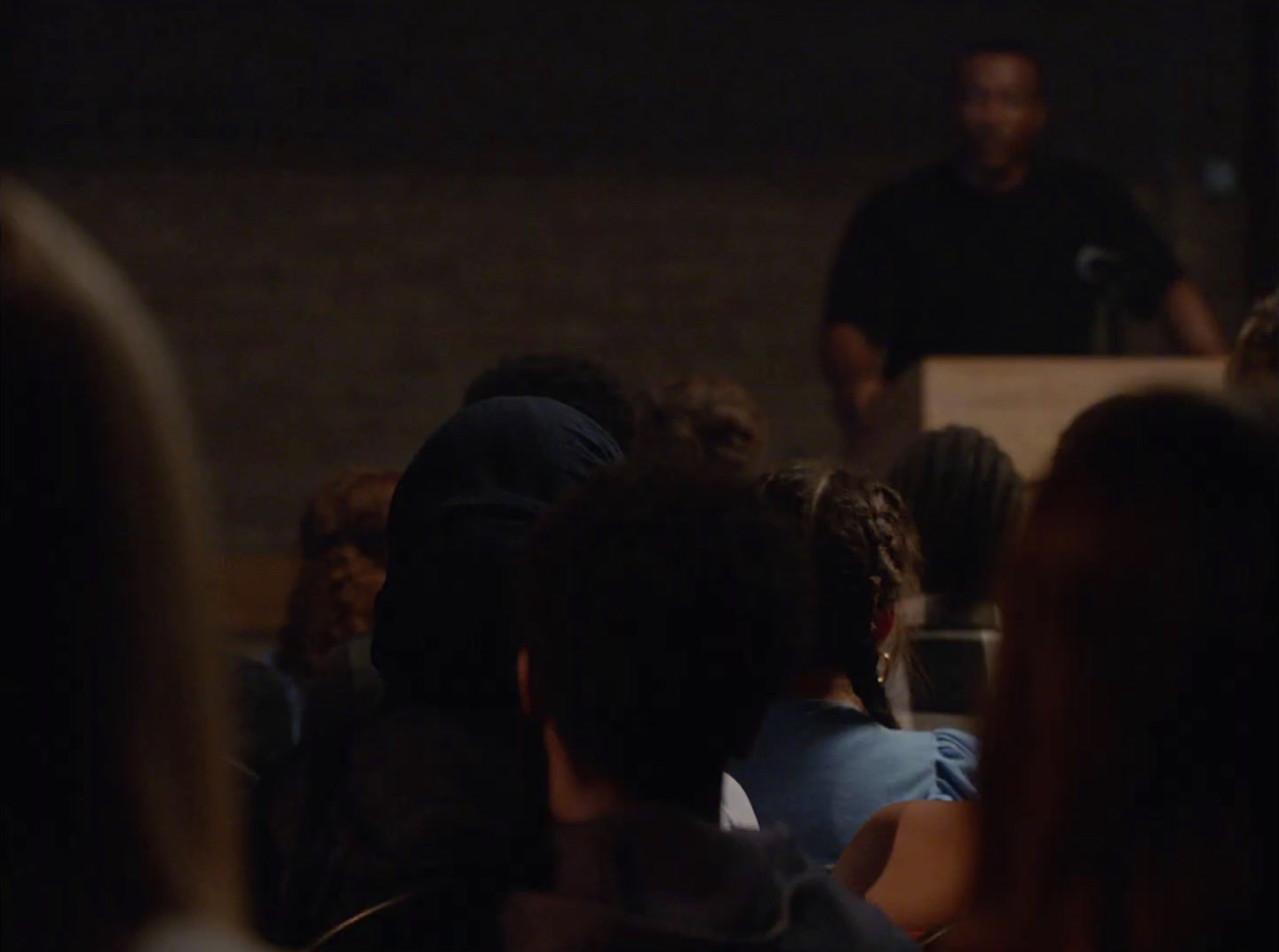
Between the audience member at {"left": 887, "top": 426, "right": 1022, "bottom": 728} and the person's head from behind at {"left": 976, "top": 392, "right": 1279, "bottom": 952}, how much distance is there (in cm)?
124

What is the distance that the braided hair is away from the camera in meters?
2.27

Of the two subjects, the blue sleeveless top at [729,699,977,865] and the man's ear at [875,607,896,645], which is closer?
the blue sleeveless top at [729,699,977,865]

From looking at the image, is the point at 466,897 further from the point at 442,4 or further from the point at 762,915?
the point at 442,4

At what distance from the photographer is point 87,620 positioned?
869 mm

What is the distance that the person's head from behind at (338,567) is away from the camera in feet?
10.8

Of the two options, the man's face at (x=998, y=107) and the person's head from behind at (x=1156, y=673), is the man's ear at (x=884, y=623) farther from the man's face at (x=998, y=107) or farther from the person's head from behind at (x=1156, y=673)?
the man's face at (x=998, y=107)

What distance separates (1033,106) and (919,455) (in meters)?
3.05

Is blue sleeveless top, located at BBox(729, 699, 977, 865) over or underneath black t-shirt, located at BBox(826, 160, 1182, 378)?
underneath

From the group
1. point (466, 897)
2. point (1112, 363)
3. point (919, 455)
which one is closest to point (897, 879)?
point (466, 897)

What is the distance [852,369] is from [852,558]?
112 inches

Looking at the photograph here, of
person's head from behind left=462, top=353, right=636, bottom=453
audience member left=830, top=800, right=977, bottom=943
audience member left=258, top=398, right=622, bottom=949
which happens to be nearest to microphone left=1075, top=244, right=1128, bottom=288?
person's head from behind left=462, top=353, right=636, bottom=453

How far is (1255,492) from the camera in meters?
1.21

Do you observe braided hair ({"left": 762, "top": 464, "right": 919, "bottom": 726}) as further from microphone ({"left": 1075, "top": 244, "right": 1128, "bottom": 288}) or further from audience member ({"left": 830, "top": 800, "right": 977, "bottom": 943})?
microphone ({"left": 1075, "top": 244, "right": 1128, "bottom": 288})

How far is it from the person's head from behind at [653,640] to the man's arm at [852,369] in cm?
355
